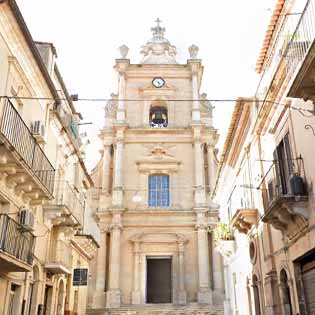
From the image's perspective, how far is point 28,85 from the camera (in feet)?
37.2

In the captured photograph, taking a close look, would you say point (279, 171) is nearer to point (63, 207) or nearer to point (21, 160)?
point (21, 160)

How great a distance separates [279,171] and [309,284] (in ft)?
7.92

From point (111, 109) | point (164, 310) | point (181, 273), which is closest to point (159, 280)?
point (181, 273)

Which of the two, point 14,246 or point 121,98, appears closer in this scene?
point 14,246

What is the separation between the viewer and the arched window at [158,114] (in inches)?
1139

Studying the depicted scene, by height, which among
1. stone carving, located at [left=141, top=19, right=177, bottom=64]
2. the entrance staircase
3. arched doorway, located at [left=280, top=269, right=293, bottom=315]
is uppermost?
stone carving, located at [left=141, top=19, right=177, bottom=64]

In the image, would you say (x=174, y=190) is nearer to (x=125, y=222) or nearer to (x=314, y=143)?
(x=125, y=222)

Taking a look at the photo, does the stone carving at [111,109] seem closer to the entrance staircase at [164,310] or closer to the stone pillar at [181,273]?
the stone pillar at [181,273]

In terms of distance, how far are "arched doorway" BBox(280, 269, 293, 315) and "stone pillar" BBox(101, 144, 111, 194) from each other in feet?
57.3

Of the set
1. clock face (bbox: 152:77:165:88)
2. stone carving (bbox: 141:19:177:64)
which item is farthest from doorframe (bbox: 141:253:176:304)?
stone carving (bbox: 141:19:177:64)

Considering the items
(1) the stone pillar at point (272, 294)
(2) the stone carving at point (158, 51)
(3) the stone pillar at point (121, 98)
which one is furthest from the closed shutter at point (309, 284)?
(2) the stone carving at point (158, 51)

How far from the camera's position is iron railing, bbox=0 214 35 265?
342 inches

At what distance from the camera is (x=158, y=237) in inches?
986

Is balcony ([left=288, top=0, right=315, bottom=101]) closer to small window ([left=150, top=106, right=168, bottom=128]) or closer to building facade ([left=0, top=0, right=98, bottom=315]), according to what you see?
building facade ([left=0, top=0, right=98, bottom=315])
